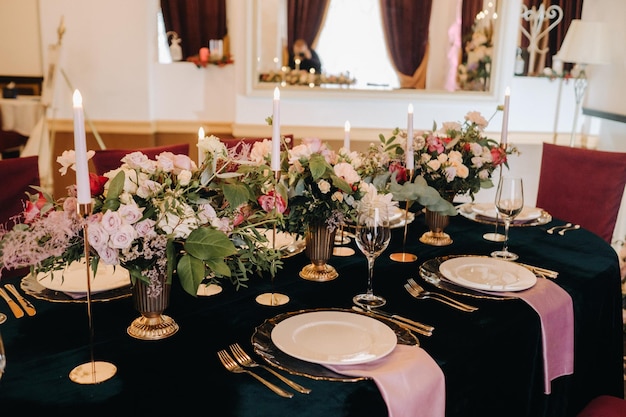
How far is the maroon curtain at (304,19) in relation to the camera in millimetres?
4070

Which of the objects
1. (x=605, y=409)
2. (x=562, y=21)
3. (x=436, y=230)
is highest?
(x=562, y=21)

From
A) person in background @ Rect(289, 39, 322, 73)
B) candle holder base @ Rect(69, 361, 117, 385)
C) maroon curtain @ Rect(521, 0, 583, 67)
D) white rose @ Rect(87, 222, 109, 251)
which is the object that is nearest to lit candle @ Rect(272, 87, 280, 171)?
white rose @ Rect(87, 222, 109, 251)

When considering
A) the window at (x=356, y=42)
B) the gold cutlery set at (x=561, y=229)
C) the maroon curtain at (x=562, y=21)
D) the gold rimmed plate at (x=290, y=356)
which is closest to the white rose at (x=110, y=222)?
the gold rimmed plate at (x=290, y=356)

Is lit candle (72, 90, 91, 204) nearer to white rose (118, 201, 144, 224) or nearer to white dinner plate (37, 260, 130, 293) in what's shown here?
white rose (118, 201, 144, 224)

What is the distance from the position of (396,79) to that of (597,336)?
2.81 meters

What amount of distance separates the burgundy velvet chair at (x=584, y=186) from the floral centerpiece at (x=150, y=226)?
6.18ft

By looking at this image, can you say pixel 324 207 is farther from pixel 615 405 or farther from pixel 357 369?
pixel 615 405

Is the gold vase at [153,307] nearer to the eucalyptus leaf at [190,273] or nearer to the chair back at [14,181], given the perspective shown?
the eucalyptus leaf at [190,273]

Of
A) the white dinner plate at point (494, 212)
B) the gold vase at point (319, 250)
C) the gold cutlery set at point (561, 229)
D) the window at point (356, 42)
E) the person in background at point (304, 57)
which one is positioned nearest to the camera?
the gold vase at point (319, 250)

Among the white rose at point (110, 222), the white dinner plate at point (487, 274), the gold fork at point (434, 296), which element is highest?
the white rose at point (110, 222)

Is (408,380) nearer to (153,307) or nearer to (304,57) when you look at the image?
(153,307)

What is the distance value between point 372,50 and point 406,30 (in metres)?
0.28

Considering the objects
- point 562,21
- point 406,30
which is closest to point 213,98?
point 406,30

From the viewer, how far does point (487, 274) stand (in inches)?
61.7
